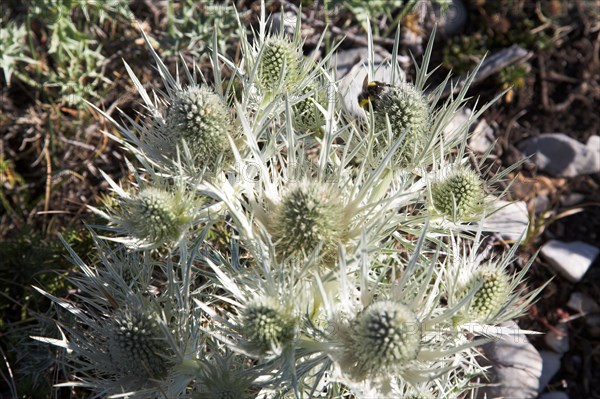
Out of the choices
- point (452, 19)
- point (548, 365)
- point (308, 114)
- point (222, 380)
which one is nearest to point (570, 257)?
point (548, 365)

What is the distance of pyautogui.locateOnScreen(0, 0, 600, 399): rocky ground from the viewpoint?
282 centimetres

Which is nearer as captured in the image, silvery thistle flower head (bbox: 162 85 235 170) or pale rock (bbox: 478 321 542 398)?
silvery thistle flower head (bbox: 162 85 235 170)

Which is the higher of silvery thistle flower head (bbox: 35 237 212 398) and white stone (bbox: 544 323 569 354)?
silvery thistle flower head (bbox: 35 237 212 398)

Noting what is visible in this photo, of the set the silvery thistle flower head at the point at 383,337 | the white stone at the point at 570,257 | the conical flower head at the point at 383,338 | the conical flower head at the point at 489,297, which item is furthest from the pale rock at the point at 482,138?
the conical flower head at the point at 383,338

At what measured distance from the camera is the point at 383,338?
4.67 feet

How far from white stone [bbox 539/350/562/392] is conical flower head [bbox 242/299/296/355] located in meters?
1.74

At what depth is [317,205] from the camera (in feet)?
5.25

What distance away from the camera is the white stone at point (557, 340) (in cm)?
284

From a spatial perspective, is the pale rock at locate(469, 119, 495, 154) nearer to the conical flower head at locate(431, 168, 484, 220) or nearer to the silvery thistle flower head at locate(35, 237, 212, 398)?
the conical flower head at locate(431, 168, 484, 220)

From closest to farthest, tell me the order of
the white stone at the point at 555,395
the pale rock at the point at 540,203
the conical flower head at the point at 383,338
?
the conical flower head at the point at 383,338 < the white stone at the point at 555,395 < the pale rock at the point at 540,203

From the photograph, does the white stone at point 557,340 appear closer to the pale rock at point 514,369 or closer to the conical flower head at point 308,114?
the pale rock at point 514,369

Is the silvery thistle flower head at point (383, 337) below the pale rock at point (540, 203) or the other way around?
the other way around

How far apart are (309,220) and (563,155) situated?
87.0 inches

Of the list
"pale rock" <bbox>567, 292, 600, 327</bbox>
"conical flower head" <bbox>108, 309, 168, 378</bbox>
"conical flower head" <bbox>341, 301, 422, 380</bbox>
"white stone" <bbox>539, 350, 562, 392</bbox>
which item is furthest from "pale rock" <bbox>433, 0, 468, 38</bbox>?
"conical flower head" <bbox>108, 309, 168, 378</bbox>
